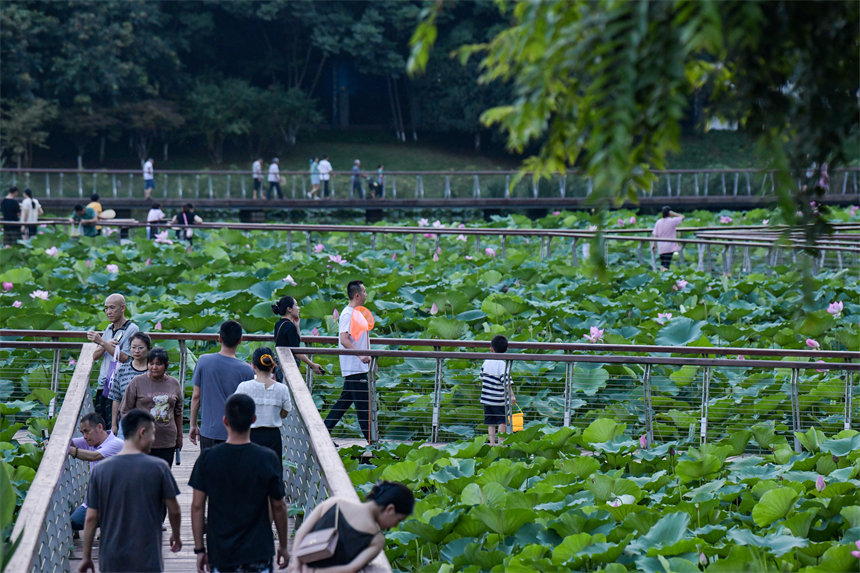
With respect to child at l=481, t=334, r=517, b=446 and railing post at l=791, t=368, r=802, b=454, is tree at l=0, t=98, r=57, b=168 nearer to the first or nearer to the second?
child at l=481, t=334, r=517, b=446

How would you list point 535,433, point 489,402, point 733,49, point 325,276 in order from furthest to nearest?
point 325,276 < point 489,402 < point 535,433 < point 733,49

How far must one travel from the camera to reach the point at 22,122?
3142 centimetres

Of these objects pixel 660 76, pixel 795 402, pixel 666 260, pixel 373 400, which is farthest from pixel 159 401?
pixel 666 260

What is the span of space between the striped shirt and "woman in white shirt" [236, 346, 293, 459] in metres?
2.50

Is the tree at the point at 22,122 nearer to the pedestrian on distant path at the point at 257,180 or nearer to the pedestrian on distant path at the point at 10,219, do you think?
the pedestrian on distant path at the point at 257,180

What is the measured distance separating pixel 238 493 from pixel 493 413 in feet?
12.4

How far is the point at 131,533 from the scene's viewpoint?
421 centimetres

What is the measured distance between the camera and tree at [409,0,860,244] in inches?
108

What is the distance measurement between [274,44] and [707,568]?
1437 inches

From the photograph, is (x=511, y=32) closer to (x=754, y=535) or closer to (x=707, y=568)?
(x=707, y=568)

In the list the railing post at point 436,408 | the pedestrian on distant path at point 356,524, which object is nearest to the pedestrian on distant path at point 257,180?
the railing post at point 436,408

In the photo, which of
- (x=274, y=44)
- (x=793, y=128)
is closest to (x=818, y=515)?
(x=793, y=128)

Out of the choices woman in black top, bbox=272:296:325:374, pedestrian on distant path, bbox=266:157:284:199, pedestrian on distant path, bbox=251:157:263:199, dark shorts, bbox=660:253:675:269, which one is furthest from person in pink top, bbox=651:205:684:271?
pedestrian on distant path, bbox=251:157:263:199

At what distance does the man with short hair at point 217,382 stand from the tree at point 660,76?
290 cm
